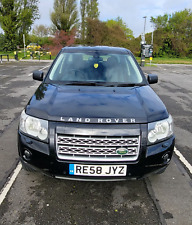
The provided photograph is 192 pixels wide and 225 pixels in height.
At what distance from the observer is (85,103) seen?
257cm

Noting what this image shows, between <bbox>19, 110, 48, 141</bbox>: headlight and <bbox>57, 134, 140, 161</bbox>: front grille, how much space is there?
19 cm

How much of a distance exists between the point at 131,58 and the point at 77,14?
3883 centimetres

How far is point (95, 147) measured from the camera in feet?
7.40

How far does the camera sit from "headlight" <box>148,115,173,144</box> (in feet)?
7.73

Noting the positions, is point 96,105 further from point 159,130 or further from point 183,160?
point 183,160

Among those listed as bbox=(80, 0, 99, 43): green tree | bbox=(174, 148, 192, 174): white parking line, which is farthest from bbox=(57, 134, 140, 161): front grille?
bbox=(80, 0, 99, 43): green tree

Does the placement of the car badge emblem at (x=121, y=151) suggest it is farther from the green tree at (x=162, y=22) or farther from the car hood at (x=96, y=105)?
the green tree at (x=162, y=22)

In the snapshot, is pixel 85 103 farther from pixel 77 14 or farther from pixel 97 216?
pixel 77 14

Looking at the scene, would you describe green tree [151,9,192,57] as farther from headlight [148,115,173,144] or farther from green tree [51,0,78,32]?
headlight [148,115,173,144]

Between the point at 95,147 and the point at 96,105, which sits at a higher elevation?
the point at 96,105

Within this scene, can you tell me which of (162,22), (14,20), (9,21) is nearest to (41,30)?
(14,20)

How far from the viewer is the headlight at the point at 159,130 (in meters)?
2.36

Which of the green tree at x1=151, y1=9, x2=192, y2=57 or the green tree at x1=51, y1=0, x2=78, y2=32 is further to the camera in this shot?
the green tree at x1=151, y1=9, x2=192, y2=57

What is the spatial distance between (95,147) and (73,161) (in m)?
0.28
